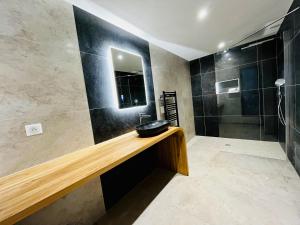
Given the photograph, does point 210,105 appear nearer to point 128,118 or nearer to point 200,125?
point 200,125

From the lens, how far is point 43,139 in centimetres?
117

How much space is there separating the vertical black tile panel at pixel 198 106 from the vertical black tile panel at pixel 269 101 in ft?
4.42

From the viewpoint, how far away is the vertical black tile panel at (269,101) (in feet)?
9.25

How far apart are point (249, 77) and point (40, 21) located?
372cm

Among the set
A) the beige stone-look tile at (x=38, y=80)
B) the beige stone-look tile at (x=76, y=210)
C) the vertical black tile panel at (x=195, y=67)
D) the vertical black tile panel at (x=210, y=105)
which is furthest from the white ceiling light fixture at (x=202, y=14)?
the beige stone-look tile at (x=76, y=210)

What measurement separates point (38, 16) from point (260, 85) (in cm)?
385

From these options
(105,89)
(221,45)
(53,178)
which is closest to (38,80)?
(105,89)

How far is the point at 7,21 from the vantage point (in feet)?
3.38

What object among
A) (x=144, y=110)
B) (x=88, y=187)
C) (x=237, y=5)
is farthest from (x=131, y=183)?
(x=237, y=5)

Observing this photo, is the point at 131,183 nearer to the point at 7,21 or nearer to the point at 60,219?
the point at 60,219

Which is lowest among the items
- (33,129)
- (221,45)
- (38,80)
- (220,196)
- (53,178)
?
(220,196)

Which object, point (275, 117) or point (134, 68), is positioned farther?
point (275, 117)

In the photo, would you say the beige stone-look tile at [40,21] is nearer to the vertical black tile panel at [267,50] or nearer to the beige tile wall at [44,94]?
the beige tile wall at [44,94]

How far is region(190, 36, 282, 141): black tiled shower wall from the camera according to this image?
2.84m
